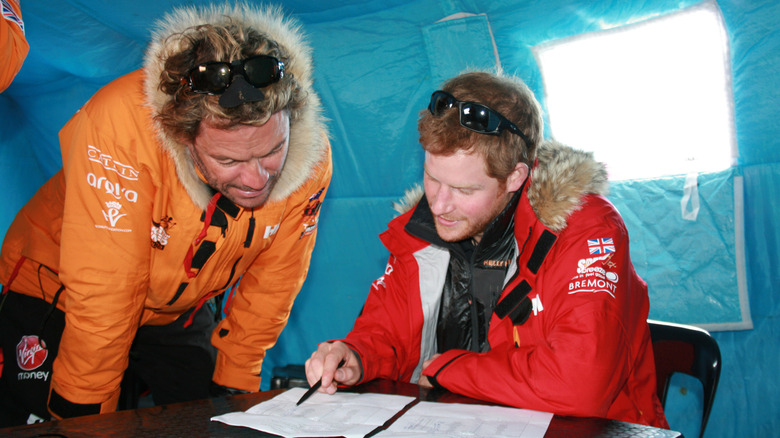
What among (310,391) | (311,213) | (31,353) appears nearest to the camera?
(310,391)

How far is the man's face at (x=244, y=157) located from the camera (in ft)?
4.69

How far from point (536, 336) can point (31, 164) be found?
3420 millimetres

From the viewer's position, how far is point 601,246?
4.74ft

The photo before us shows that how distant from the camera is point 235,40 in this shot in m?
1.46

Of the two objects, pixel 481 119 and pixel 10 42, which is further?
pixel 481 119

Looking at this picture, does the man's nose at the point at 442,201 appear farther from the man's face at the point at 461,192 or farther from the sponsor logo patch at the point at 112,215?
the sponsor logo patch at the point at 112,215

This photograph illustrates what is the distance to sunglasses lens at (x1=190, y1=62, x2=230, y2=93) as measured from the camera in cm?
138

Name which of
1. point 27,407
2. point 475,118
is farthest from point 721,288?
point 27,407

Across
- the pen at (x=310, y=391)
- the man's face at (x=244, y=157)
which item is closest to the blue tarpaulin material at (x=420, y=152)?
the man's face at (x=244, y=157)

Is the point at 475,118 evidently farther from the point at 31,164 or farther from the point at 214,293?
the point at 31,164

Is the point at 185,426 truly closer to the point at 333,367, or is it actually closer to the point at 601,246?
the point at 333,367

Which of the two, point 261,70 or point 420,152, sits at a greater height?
point 420,152

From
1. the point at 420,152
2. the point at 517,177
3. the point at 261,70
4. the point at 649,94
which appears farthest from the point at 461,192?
the point at 649,94

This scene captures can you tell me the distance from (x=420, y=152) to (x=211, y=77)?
154cm
